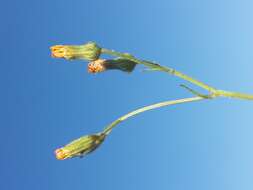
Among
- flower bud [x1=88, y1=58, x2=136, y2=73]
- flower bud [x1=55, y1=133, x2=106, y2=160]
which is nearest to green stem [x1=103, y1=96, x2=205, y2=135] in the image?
flower bud [x1=55, y1=133, x2=106, y2=160]

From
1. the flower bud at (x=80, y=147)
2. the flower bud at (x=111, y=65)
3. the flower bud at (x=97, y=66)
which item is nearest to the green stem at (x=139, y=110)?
the flower bud at (x=80, y=147)

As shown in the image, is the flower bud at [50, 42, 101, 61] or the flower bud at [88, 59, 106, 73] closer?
the flower bud at [50, 42, 101, 61]

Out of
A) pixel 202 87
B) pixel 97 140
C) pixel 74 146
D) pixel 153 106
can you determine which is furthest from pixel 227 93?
pixel 74 146

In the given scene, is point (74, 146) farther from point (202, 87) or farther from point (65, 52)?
point (202, 87)

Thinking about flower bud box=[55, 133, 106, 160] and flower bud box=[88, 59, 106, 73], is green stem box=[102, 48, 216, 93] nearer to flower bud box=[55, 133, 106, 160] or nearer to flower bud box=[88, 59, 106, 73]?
flower bud box=[88, 59, 106, 73]

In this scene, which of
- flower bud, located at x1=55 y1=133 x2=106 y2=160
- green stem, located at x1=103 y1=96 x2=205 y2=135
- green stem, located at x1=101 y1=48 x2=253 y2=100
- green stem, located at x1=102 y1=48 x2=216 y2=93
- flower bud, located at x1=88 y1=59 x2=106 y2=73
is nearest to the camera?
green stem, located at x1=101 y1=48 x2=253 y2=100

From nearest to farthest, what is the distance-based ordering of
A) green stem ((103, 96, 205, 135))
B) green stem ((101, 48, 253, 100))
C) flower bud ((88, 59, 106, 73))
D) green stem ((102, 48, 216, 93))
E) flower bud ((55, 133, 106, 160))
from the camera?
1. green stem ((101, 48, 253, 100))
2. green stem ((102, 48, 216, 93))
3. green stem ((103, 96, 205, 135))
4. flower bud ((55, 133, 106, 160))
5. flower bud ((88, 59, 106, 73))

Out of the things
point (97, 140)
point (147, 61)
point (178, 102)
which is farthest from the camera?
point (97, 140)
